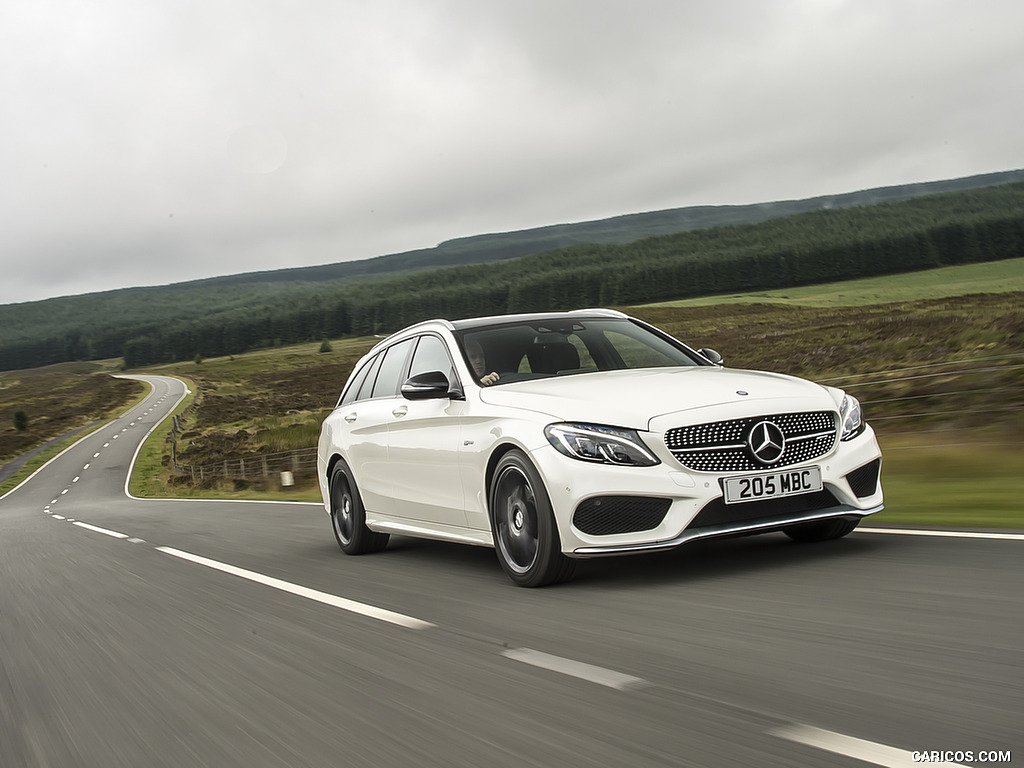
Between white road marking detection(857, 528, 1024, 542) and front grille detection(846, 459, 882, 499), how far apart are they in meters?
0.75

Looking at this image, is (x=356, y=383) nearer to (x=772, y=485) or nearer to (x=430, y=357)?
(x=430, y=357)

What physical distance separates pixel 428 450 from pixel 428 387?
532mm

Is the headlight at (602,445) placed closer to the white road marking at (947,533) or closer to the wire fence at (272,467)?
the white road marking at (947,533)

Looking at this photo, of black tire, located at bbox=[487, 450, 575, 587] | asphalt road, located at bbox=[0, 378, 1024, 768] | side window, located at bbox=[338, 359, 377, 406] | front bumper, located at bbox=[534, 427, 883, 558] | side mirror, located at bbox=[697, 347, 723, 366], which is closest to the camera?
asphalt road, located at bbox=[0, 378, 1024, 768]

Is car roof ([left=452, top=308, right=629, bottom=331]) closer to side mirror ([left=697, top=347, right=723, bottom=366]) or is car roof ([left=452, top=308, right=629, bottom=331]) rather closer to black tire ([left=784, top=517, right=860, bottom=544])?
side mirror ([left=697, top=347, right=723, bottom=366])

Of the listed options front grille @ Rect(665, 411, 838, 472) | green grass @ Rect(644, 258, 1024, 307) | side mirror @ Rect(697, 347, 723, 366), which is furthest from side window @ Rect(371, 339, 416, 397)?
green grass @ Rect(644, 258, 1024, 307)

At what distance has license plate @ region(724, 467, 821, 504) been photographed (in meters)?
5.59

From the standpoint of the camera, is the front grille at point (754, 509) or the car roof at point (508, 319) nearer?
→ the front grille at point (754, 509)

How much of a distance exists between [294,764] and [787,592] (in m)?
2.77

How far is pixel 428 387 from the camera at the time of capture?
6.85 metres

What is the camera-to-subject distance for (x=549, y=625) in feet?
16.8

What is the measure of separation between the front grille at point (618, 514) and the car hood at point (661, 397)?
381 mm

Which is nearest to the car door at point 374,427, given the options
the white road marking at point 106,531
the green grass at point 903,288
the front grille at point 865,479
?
the front grille at point 865,479

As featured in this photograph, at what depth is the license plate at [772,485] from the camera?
5.59 m
